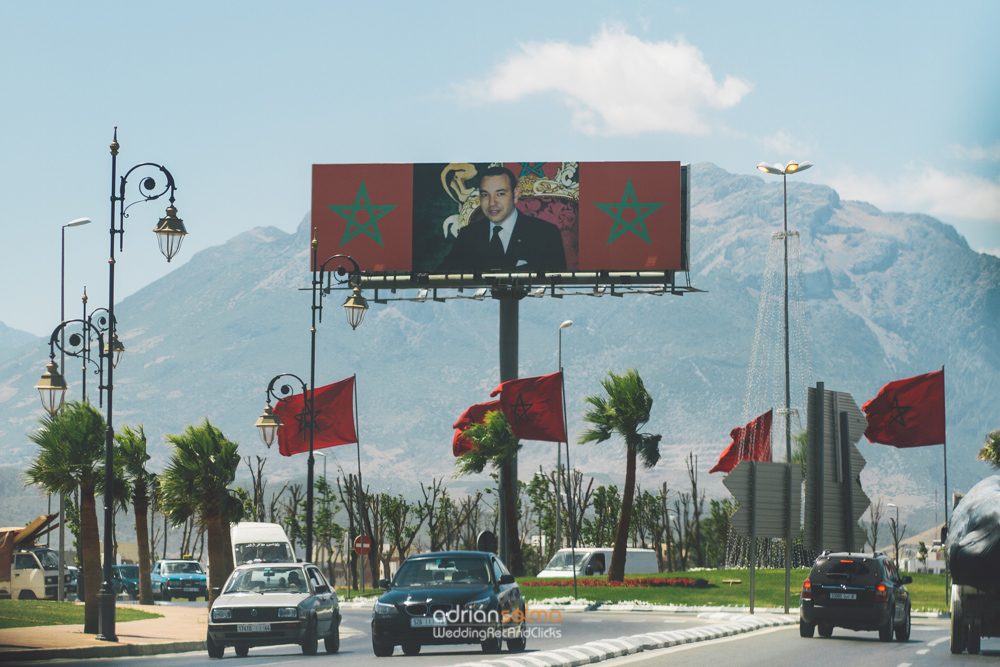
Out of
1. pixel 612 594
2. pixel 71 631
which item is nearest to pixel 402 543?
pixel 612 594

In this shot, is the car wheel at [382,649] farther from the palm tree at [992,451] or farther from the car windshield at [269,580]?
the palm tree at [992,451]

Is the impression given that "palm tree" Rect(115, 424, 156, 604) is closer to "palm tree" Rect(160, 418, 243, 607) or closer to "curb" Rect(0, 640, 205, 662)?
"palm tree" Rect(160, 418, 243, 607)

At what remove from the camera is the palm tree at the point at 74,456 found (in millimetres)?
27953

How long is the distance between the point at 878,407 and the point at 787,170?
1630cm

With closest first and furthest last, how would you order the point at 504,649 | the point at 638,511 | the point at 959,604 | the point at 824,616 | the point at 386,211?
1. the point at 959,604
2. the point at 504,649
3. the point at 824,616
4. the point at 386,211
5. the point at 638,511

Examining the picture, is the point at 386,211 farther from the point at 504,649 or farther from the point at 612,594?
the point at 504,649

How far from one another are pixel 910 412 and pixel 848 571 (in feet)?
38.8

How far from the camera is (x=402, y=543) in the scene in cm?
8800

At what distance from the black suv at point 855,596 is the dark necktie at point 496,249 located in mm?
33546

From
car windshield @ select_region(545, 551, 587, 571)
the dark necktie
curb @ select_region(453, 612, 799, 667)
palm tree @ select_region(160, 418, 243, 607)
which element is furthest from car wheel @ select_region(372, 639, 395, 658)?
the dark necktie

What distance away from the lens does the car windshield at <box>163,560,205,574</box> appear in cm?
5131

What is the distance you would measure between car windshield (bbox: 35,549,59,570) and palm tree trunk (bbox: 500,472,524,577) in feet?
56.9

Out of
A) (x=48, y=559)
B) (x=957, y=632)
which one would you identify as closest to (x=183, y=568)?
(x=48, y=559)

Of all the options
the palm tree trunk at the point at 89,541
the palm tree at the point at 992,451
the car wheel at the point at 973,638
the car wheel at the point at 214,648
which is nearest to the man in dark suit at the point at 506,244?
the palm tree at the point at 992,451
